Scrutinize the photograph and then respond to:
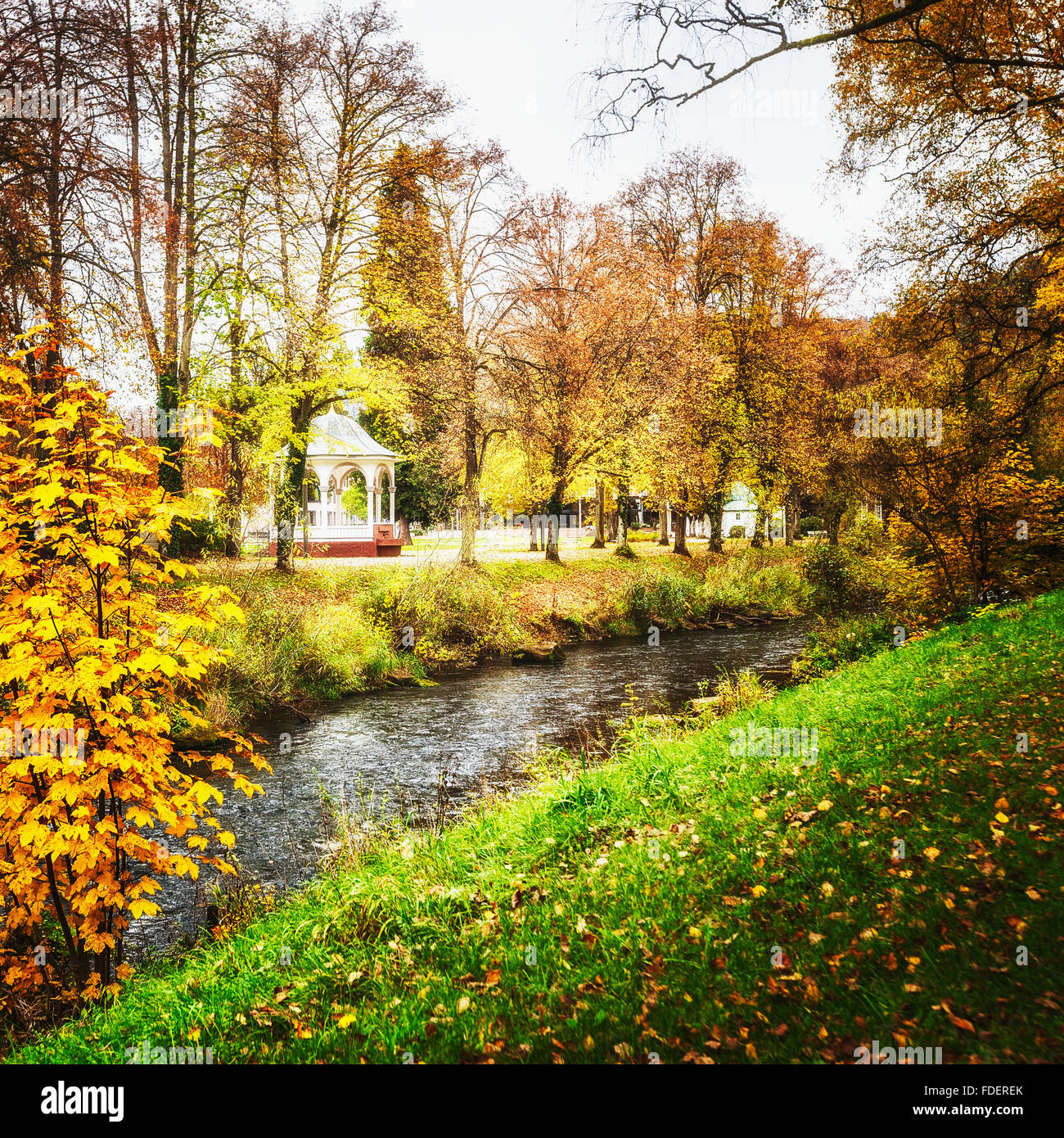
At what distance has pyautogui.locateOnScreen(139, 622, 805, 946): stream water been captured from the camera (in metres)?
8.34

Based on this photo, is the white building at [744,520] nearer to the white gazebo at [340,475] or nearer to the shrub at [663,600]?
the shrub at [663,600]

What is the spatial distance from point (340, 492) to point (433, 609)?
1883cm

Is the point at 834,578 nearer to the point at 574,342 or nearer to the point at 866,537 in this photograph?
the point at 866,537

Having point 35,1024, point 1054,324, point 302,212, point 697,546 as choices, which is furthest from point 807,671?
point 697,546

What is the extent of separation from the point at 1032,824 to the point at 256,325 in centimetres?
2030

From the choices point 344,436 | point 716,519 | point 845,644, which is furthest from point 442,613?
point 716,519

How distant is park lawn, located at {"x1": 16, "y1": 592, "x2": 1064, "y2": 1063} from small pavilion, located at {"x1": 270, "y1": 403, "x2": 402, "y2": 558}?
21.1m

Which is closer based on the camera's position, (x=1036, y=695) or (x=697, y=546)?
(x=1036, y=695)

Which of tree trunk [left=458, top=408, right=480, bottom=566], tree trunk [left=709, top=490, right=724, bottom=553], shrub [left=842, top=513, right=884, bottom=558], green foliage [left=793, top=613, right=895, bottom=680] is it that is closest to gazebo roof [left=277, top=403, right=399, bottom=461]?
tree trunk [left=458, top=408, right=480, bottom=566]

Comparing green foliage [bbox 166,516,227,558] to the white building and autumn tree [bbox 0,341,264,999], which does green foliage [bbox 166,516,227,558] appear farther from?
the white building

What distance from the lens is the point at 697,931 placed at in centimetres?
420

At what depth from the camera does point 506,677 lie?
1816 cm

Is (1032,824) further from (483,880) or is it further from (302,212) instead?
(302,212)
